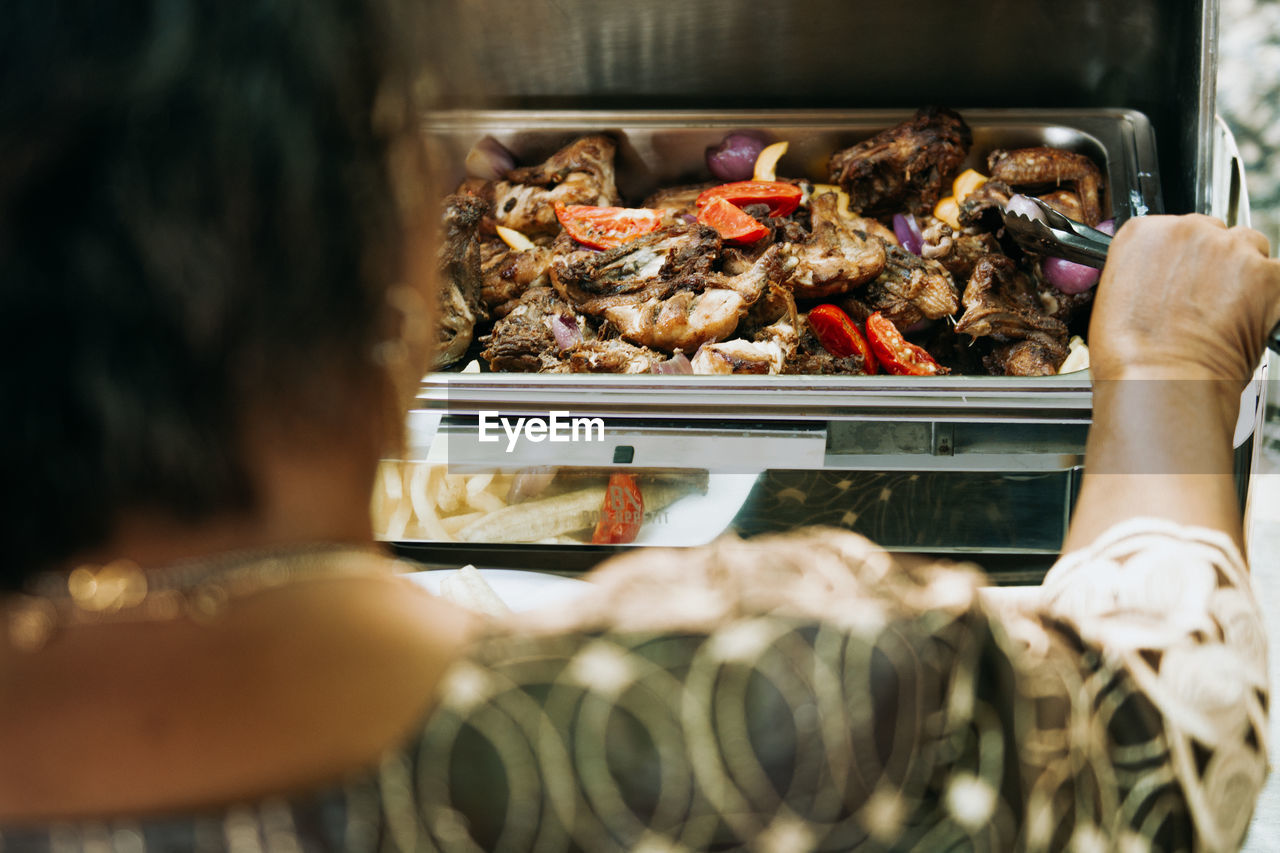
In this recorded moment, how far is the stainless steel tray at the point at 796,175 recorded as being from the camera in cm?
161

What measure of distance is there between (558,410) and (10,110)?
1.23 meters

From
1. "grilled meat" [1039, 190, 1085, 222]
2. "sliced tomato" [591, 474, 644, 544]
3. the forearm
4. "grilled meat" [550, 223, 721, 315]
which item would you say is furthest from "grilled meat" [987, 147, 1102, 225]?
the forearm

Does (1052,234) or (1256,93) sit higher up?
(1256,93)

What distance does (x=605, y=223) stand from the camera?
7.29ft

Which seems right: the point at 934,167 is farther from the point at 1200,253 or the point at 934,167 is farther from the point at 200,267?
the point at 200,267

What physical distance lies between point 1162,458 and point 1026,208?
1117mm

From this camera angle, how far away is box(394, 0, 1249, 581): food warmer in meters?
1.64

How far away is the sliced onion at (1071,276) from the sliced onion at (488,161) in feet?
4.64

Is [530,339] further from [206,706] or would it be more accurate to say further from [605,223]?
[206,706]

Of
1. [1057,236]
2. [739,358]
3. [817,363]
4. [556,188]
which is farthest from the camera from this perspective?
[556,188]

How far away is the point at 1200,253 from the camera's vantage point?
995 millimetres

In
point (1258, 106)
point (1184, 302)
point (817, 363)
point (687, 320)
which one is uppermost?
point (1258, 106)

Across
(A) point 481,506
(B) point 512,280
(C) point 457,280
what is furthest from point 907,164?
(A) point 481,506

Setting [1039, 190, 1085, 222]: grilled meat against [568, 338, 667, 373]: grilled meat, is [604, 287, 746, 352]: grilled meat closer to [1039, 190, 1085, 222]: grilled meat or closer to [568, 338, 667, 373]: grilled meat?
[568, 338, 667, 373]: grilled meat
